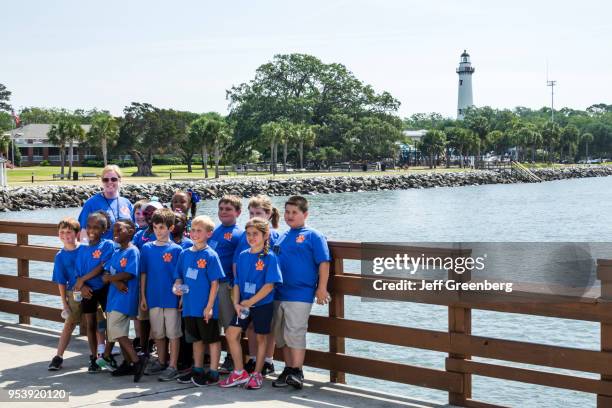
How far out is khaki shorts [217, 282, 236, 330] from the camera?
711 cm

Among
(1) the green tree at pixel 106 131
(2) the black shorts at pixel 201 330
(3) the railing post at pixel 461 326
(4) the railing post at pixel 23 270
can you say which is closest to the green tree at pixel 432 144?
(1) the green tree at pixel 106 131

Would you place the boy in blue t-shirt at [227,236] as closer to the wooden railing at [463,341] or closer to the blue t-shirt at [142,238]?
the blue t-shirt at [142,238]

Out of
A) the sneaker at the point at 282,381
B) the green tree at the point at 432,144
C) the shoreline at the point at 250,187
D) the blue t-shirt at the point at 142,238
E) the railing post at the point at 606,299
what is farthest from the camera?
the green tree at the point at 432,144

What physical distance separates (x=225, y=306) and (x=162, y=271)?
673mm

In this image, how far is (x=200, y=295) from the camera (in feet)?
23.1

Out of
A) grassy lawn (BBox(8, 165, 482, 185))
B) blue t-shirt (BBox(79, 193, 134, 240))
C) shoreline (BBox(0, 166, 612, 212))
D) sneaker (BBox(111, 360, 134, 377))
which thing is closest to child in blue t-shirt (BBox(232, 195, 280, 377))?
sneaker (BBox(111, 360, 134, 377))

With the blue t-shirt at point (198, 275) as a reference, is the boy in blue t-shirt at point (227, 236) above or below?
above

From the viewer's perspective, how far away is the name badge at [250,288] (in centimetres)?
684

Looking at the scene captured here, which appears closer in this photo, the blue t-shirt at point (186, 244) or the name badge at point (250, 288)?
the name badge at point (250, 288)

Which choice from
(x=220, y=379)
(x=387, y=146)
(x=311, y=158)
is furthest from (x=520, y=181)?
(x=220, y=379)

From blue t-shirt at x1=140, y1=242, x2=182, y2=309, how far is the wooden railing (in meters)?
1.28

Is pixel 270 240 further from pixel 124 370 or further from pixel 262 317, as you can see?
pixel 124 370

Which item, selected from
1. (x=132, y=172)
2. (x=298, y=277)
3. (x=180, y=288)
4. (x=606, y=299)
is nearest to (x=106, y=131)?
(x=132, y=172)

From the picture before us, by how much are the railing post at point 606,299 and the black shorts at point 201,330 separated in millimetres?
3126
